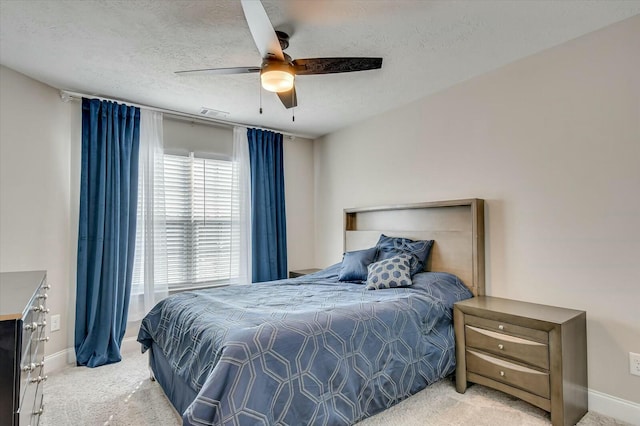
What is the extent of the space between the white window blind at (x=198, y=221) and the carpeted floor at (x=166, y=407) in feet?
4.35

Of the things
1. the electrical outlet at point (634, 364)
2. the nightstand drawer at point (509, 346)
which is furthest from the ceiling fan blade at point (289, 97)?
the electrical outlet at point (634, 364)

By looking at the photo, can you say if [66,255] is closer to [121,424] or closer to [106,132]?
[106,132]

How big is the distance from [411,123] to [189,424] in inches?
126

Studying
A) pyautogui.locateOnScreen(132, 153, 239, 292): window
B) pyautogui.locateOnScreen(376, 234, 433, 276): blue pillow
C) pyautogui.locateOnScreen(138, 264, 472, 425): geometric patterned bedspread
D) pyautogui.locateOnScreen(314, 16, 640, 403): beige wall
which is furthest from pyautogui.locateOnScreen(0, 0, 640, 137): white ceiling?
pyautogui.locateOnScreen(138, 264, 472, 425): geometric patterned bedspread

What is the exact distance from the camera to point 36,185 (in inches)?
118

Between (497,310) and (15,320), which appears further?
(497,310)

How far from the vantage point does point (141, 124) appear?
12.0ft

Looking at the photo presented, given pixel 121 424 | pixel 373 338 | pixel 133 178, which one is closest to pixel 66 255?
pixel 133 178

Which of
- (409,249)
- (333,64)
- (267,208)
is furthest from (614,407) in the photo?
(267,208)

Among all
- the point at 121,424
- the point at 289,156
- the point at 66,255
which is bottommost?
the point at 121,424

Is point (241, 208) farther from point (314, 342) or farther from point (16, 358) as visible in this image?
point (16, 358)

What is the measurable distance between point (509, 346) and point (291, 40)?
2.53 m

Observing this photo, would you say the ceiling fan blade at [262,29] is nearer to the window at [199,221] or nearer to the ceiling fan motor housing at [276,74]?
the ceiling fan motor housing at [276,74]

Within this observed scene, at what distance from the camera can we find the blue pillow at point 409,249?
10.2 feet
